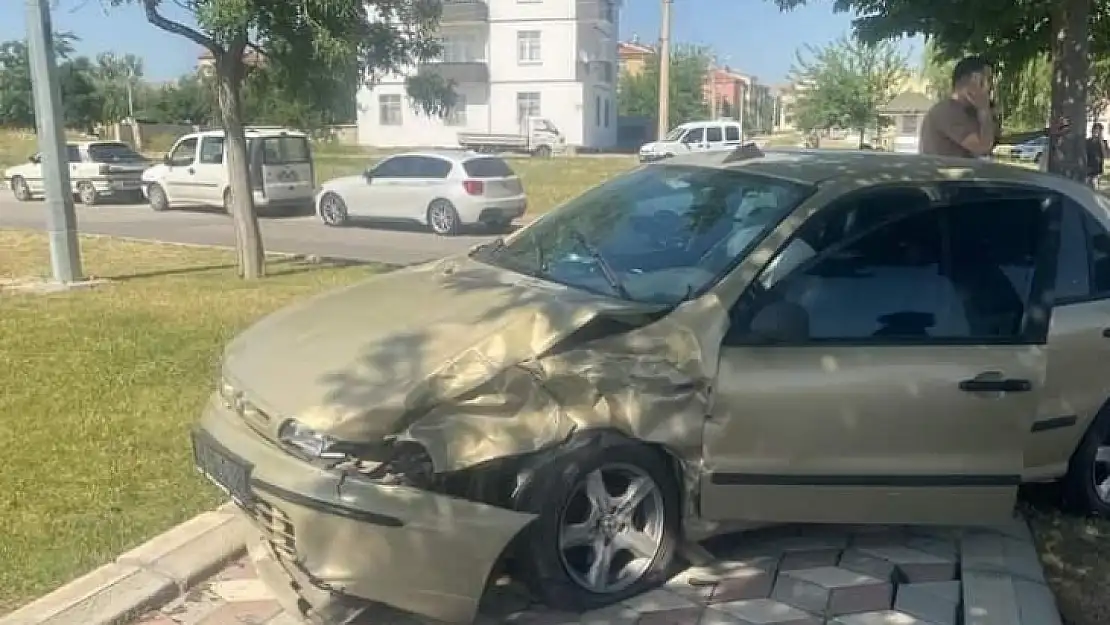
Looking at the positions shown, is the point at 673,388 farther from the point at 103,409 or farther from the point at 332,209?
the point at 332,209

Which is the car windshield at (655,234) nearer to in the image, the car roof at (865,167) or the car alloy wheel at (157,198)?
the car roof at (865,167)

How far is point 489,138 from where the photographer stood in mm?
50969

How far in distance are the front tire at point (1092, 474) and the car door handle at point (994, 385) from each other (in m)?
0.84

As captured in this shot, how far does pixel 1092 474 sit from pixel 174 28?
8962 millimetres

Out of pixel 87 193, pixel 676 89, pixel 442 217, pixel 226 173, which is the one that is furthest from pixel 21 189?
pixel 676 89

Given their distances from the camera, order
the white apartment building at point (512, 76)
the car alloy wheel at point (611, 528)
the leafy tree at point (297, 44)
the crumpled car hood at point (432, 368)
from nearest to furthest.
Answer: the crumpled car hood at point (432, 368)
the car alloy wheel at point (611, 528)
the leafy tree at point (297, 44)
the white apartment building at point (512, 76)

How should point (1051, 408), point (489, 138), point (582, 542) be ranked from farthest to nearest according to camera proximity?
point (489, 138) → point (1051, 408) → point (582, 542)

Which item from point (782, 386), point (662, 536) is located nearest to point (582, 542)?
point (662, 536)

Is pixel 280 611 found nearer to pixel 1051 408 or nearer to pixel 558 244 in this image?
pixel 558 244

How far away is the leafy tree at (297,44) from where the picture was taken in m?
9.25

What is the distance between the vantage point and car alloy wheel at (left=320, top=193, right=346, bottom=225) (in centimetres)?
1975

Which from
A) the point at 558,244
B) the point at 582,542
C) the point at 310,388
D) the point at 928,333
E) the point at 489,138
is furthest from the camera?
the point at 489,138

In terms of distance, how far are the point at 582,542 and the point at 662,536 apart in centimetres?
32

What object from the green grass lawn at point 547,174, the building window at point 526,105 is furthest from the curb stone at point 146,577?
the building window at point 526,105
